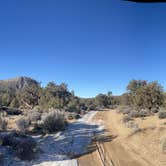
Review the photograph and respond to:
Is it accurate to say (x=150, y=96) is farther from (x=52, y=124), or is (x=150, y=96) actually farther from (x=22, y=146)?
(x=22, y=146)

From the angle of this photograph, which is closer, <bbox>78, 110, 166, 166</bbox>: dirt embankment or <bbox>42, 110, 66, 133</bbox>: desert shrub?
<bbox>78, 110, 166, 166</bbox>: dirt embankment

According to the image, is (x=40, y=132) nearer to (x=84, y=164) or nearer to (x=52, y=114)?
(x=52, y=114)

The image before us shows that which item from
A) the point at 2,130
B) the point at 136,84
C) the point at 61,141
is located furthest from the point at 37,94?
the point at 61,141

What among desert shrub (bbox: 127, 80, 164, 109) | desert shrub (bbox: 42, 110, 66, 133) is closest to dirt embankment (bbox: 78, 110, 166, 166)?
desert shrub (bbox: 42, 110, 66, 133)

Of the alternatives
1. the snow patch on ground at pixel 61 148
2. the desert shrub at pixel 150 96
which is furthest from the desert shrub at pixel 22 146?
the desert shrub at pixel 150 96

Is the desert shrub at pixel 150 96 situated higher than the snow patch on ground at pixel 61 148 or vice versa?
the desert shrub at pixel 150 96

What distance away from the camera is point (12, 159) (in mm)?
11914

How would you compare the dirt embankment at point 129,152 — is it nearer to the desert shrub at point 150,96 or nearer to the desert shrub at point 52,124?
the desert shrub at point 52,124

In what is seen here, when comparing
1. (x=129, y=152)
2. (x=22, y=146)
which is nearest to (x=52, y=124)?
(x=22, y=146)

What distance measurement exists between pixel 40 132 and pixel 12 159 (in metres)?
8.46

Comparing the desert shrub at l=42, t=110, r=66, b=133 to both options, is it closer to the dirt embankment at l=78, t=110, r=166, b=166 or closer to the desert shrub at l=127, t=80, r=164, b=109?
the dirt embankment at l=78, t=110, r=166, b=166

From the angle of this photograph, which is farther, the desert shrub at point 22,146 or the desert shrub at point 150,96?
the desert shrub at point 150,96

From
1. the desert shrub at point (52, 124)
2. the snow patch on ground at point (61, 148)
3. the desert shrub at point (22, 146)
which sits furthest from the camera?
the desert shrub at point (52, 124)

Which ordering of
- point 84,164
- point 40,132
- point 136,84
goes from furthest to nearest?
1. point 136,84
2. point 40,132
3. point 84,164
